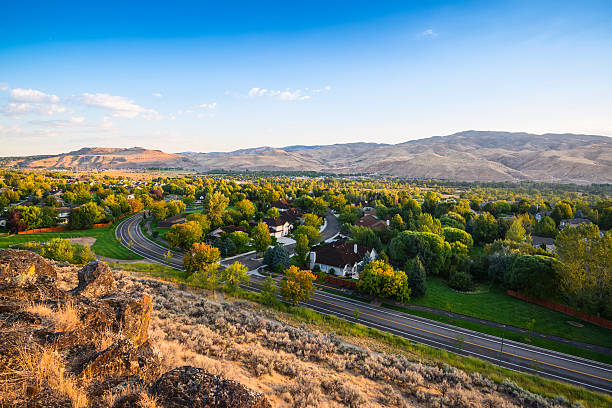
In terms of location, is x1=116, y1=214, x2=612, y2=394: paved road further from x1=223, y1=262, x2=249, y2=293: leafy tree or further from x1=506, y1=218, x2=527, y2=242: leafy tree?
x1=506, y1=218, x2=527, y2=242: leafy tree

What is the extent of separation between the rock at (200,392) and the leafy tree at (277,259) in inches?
1689

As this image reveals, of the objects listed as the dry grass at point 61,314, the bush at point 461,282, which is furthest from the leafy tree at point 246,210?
the dry grass at point 61,314

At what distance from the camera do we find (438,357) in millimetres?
27062

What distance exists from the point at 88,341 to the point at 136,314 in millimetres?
2100

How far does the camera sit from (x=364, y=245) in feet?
202

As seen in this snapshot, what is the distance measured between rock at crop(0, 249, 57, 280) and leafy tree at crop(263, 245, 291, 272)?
3559 centimetres

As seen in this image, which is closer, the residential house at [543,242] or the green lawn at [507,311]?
the green lawn at [507,311]

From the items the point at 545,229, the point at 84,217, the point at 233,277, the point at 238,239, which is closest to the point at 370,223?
the point at 238,239

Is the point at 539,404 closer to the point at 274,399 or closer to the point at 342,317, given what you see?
the point at 274,399

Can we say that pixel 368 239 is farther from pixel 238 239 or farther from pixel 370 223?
pixel 238 239

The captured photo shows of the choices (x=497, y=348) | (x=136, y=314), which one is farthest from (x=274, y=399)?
(x=497, y=348)

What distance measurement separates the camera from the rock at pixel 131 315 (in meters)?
12.3

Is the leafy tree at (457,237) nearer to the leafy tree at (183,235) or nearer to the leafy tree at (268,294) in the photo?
the leafy tree at (268,294)

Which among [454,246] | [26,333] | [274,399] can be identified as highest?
[26,333]
